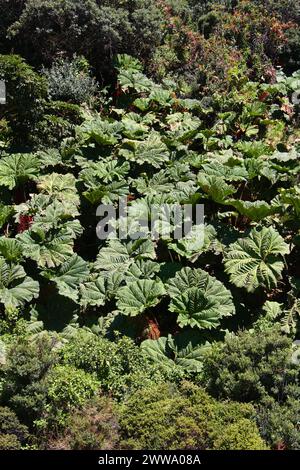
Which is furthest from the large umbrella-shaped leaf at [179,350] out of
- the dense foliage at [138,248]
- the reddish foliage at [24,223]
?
the reddish foliage at [24,223]

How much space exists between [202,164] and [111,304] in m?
2.55

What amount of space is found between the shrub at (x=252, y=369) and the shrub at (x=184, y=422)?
21 centimetres

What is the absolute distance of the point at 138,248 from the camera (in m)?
6.94

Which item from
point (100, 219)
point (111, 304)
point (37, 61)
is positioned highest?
point (37, 61)

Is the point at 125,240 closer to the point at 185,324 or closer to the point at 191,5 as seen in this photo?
the point at 185,324

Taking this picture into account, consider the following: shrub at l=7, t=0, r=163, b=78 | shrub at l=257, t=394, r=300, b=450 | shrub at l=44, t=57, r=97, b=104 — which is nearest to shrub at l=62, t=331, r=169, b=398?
shrub at l=257, t=394, r=300, b=450

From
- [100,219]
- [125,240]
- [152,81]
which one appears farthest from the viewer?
[152,81]

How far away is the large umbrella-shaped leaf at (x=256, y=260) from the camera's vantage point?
6410 millimetres

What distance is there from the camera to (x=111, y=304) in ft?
→ 22.7

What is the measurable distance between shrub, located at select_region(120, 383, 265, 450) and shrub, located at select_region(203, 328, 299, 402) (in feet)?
0.69

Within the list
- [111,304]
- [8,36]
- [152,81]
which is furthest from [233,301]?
[8,36]

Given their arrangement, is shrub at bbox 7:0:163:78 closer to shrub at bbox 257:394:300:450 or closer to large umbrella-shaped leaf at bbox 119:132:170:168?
large umbrella-shaped leaf at bbox 119:132:170:168

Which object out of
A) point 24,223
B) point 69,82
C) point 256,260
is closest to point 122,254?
point 24,223
